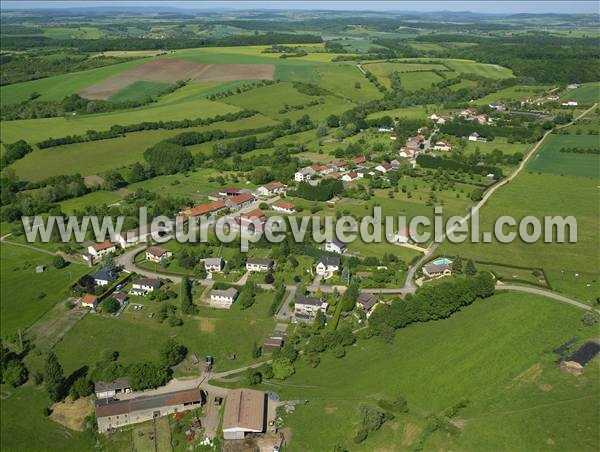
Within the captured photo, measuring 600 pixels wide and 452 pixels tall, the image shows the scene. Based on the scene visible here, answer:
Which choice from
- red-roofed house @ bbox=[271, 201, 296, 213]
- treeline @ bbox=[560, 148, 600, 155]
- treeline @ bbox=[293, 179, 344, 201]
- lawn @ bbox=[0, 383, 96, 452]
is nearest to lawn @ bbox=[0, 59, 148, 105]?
treeline @ bbox=[293, 179, 344, 201]

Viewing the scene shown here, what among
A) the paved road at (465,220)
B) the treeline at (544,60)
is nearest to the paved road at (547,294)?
the paved road at (465,220)

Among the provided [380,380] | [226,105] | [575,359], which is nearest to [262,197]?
[380,380]

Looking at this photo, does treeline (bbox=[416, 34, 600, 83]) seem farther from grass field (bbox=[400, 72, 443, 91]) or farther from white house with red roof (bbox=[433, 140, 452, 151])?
white house with red roof (bbox=[433, 140, 452, 151])

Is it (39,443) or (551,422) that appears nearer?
(551,422)

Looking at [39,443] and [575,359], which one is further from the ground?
[575,359]

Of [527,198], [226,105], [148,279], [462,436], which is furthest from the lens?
[226,105]

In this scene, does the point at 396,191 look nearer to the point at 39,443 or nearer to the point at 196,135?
the point at 196,135

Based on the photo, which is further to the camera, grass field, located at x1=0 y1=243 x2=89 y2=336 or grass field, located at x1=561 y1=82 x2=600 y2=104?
grass field, located at x1=561 y1=82 x2=600 y2=104
